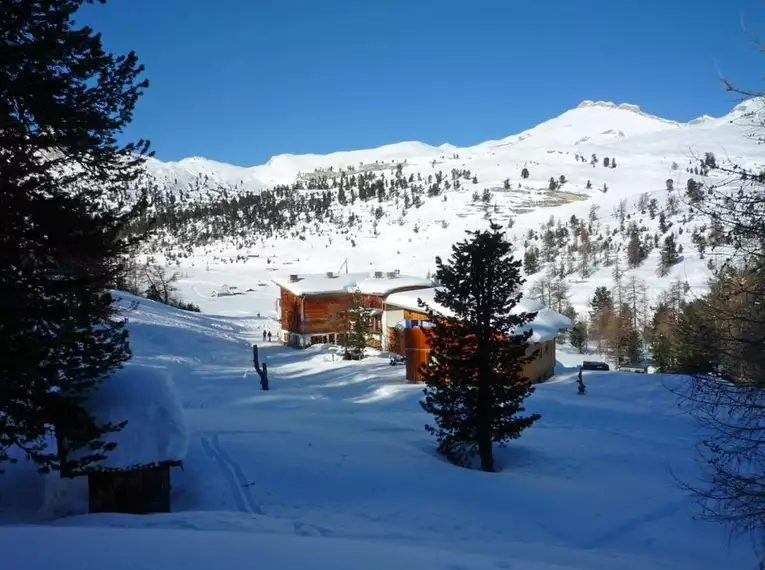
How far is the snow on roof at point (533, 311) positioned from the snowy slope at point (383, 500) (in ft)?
15.7

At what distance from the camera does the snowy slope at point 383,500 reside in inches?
248

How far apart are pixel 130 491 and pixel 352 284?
117 feet

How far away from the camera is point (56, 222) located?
27.9 feet

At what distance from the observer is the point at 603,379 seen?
27844 millimetres

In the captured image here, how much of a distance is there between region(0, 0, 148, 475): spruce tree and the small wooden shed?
1.05ft

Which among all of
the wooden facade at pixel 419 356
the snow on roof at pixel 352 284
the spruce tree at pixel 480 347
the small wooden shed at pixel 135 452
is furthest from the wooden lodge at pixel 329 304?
the small wooden shed at pixel 135 452

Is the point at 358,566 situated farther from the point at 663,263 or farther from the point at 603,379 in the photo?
the point at 663,263

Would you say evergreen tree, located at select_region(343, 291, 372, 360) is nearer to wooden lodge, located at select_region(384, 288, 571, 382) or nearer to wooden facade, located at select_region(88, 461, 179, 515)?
wooden lodge, located at select_region(384, 288, 571, 382)

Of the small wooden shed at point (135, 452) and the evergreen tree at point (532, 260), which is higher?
the evergreen tree at point (532, 260)

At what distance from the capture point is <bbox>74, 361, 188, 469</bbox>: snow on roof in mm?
9516

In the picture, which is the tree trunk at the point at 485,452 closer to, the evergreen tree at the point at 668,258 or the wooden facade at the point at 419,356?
the wooden facade at the point at 419,356

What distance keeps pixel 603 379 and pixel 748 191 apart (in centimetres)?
2192

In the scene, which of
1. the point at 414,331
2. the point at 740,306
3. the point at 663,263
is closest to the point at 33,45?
the point at 740,306

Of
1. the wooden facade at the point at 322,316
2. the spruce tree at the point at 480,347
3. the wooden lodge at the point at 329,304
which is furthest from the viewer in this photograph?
the wooden facade at the point at 322,316
